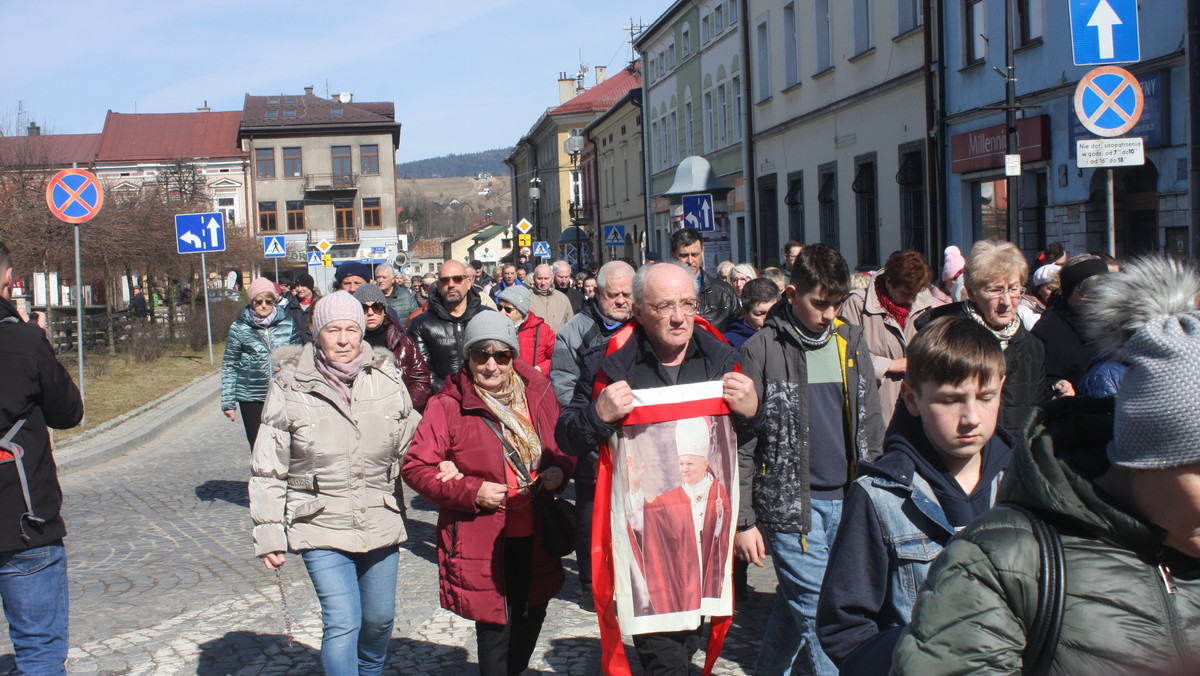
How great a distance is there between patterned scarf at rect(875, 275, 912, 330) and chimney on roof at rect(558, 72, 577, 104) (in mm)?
80995

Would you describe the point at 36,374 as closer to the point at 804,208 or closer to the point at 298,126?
the point at 804,208

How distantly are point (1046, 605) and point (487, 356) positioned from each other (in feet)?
10.3

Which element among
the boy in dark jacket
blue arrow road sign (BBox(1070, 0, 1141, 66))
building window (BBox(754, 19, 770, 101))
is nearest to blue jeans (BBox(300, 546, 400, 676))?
the boy in dark jacket

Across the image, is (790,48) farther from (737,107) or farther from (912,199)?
(912,199)

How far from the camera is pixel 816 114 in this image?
1004 inches

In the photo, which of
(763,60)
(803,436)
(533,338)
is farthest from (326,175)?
(803,436)

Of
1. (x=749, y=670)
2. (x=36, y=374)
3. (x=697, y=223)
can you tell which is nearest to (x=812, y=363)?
(x=749, y=670)

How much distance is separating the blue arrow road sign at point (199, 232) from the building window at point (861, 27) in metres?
13.8

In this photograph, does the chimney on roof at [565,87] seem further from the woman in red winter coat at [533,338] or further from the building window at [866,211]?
the woman in red winter coat at [533,338]

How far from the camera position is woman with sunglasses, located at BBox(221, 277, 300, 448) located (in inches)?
349

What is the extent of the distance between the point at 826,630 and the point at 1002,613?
30.7 inches

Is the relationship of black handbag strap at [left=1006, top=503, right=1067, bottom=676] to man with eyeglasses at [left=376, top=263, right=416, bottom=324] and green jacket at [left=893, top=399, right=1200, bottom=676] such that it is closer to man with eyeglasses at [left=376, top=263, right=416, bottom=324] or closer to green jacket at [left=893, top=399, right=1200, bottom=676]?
green jacket at [left=893, top=399, right=1200, bottom=676]

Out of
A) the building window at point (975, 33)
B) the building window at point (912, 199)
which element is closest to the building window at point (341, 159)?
the building window at point (912, 199)

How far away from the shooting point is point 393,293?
12.7m
